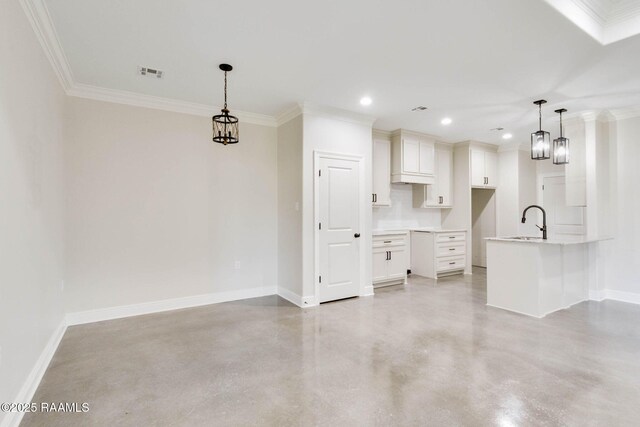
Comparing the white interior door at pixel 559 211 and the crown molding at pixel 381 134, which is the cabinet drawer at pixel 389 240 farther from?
the white interior door at pixel 559 211

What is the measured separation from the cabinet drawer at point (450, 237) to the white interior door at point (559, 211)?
184cm

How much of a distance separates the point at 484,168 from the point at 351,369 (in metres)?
5.75

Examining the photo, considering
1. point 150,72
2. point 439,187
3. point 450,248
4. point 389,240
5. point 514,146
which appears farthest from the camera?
point 514,146

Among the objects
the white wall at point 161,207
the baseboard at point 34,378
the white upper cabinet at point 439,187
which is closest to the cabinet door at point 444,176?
the white upper cabinet at point 439,187

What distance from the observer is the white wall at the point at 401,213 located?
6141 mm

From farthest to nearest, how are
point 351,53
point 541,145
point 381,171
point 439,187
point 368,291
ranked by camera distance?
point 439,187
point 381,171
point 368,291
point 541,145
point 351,53

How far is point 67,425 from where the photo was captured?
1.90 meters

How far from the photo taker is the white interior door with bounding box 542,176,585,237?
237 inches

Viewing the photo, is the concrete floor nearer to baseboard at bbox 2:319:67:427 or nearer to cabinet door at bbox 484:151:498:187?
baseboard at bbox 2:319:67:427

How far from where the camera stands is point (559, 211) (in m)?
6.34

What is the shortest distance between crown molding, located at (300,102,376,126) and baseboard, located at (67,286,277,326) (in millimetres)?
2720

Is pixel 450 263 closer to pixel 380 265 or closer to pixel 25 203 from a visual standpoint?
pixel 380 265

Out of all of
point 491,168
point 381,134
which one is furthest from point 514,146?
point 381,134

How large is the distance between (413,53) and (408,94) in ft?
3.39
